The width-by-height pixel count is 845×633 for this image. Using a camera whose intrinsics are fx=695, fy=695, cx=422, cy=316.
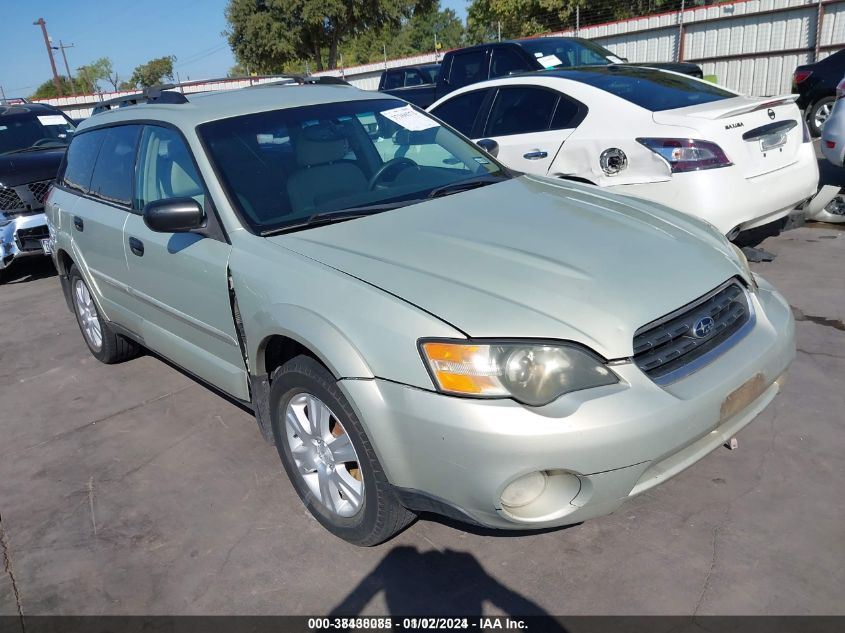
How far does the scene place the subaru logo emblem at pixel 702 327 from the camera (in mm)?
2470

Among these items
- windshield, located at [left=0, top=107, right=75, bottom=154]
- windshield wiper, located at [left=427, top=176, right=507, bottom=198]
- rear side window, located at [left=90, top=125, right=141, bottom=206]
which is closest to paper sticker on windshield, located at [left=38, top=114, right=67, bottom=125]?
windshield, located at [left=0, top=107, right=75, bottom=154]

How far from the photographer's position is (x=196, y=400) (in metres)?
4.33

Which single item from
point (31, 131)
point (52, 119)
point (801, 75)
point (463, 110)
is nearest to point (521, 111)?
point (463, 110)

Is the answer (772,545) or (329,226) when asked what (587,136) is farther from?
(772,545)

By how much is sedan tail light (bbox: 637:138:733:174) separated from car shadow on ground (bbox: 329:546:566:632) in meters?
3.35

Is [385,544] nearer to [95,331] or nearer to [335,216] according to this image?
[335,216]

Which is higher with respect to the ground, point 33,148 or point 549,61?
point 549,61

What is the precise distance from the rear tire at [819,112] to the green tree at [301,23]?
27072 millimetres

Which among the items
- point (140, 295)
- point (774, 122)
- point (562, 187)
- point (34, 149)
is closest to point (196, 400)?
point (140, 295)

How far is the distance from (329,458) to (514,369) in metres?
0.94

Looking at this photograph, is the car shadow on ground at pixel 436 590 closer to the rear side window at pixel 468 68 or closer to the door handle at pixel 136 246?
the door handle at pixel 136 246

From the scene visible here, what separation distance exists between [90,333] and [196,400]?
1.32m

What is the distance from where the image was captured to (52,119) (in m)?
9.66

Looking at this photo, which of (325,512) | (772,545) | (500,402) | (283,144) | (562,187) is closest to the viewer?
(500,402)
